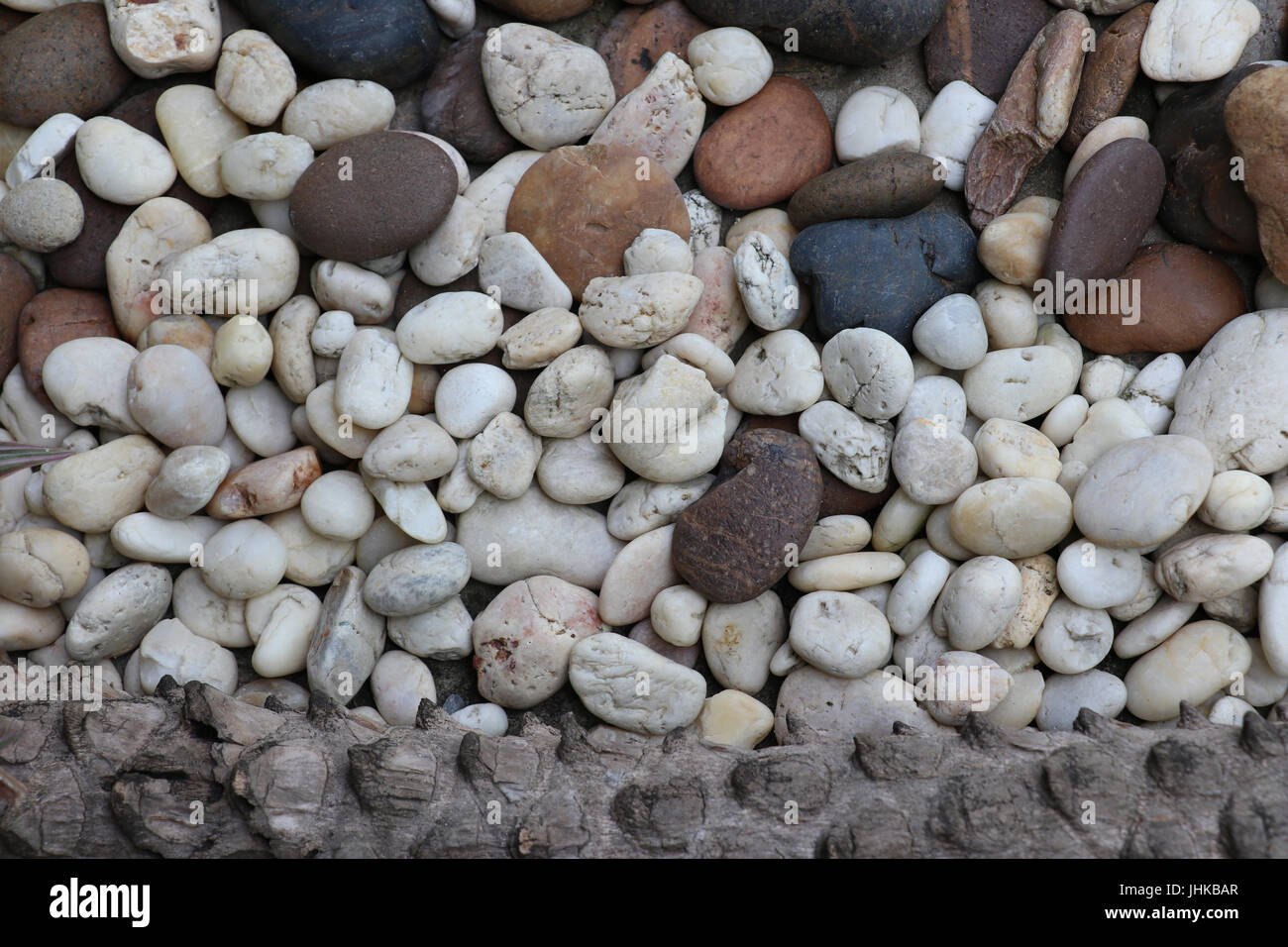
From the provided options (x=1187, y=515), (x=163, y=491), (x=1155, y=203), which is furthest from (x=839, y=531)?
(x=163, y=491)

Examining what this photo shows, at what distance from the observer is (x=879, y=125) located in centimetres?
276

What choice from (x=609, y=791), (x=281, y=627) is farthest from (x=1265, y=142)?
(x=281, y=627)

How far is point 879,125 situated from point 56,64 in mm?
2274

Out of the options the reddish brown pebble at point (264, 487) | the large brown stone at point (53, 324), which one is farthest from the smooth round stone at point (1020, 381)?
the large brown stone at point (53, 324)

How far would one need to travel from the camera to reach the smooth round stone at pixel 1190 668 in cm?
247

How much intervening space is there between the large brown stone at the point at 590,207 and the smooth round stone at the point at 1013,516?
1.10 metres

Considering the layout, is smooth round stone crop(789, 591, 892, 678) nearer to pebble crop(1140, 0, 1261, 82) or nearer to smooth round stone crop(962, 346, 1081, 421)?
smooth round stone crop(962, 346, 1081, 421)

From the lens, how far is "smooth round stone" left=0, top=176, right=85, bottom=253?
264 centimetres

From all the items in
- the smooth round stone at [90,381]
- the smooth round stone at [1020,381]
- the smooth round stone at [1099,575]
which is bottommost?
the smooth round stone at [1099,575]

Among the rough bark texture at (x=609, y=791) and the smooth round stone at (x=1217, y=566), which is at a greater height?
Answer: the smooth round stone at (x=1217, y=566)

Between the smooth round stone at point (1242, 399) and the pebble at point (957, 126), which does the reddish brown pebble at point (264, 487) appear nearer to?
the pebble at point (957, 126)

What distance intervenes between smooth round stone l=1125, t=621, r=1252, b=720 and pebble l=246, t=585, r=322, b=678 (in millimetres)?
2198

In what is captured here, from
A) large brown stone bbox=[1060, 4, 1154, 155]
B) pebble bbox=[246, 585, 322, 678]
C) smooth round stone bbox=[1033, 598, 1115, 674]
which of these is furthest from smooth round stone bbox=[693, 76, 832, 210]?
pebble bbox=[246, 585, 322, 678]
